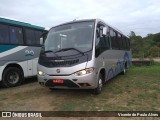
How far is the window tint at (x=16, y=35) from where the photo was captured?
413 inches

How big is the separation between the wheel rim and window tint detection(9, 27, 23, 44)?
4.75 ft

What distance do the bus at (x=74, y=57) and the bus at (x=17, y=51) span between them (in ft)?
8.40

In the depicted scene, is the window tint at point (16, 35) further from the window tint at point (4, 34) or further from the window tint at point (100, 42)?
the window tint at point (100, 42)

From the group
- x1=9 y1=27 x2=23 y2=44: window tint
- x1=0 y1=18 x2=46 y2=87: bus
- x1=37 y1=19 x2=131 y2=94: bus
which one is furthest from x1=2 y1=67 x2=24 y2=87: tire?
x1=37 y1=19 x2=131 y2=94: bus

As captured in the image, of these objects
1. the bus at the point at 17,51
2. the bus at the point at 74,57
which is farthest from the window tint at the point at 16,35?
the bus at the point at 74,57

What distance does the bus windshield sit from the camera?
7835 mm

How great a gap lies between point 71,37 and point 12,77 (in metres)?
4.14

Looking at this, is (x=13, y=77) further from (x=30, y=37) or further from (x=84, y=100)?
(x=84, y=100)

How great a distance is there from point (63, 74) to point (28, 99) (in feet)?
5.18

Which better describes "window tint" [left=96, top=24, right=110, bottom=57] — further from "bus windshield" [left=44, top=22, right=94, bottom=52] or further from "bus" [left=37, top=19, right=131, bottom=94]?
"bus windshield" [left=44, top=22, right=94, bottom=52]

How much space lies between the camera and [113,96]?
8.11 metres

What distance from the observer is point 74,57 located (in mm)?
7465

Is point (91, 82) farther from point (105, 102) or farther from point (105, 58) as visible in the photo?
point (105, 58)

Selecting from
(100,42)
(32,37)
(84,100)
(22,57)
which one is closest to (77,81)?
(84,100)
